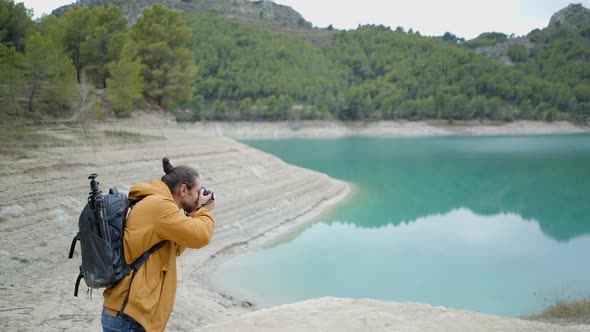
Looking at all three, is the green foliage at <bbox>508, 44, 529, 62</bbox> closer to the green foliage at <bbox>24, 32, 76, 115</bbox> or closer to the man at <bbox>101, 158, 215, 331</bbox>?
the green foliage at <bbox>24, 32, 76, 115</bbox>

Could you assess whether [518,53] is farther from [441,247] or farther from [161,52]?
[441,247]

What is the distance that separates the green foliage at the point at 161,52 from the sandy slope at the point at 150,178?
203 centimetres

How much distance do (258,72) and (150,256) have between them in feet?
299

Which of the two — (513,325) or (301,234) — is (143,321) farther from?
(301,234)

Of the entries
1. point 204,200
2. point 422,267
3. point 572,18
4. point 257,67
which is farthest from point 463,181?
point 572,18

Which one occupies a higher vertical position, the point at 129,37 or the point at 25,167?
the point at 129,37

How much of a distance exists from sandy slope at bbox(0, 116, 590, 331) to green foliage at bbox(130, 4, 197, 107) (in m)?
2.03

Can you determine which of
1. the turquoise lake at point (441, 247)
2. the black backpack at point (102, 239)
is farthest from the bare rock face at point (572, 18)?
the black backpack at point (102, 239)

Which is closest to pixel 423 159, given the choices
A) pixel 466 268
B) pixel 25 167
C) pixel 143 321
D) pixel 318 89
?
pixel 466 268

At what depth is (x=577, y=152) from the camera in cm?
4438

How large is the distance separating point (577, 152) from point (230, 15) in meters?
137

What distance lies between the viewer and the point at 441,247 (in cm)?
1491

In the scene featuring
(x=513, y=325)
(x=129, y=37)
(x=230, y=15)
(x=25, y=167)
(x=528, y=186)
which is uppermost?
(x=230, y=15)

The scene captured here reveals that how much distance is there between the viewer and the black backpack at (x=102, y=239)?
2.37m
